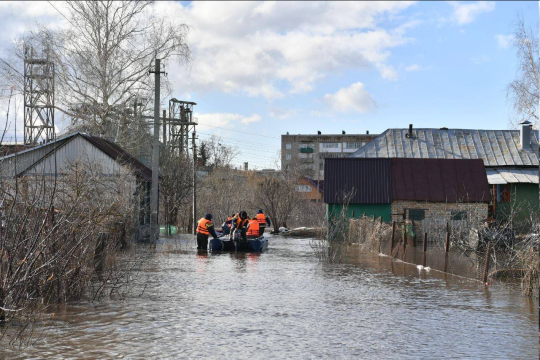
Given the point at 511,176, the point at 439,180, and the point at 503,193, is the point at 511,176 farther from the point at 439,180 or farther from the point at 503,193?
the point at 439,180

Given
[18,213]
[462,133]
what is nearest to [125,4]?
[462,133]

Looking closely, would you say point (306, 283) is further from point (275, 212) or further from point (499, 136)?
point (499, 136)

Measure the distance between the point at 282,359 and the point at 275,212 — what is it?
1605 inches

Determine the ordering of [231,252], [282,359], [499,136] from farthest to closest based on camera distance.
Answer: [499,136]
[231,252]
[282,359]

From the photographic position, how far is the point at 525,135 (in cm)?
4741

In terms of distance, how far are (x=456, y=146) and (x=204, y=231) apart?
84.5ft

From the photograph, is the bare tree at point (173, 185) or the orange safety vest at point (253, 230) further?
the bare tree at point (173, 185)

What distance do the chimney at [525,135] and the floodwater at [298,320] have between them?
100ft

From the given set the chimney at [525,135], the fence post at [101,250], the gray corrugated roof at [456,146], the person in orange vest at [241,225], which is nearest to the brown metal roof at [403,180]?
the gray corrugated roof at [456,146]

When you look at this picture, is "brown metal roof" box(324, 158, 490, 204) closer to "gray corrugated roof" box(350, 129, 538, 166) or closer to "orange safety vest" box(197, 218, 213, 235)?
"gray corrugated roof" box(350, 129, 538, 166)

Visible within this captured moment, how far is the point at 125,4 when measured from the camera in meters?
39.2

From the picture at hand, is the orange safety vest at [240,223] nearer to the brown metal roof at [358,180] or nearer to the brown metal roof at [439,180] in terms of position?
the brown metal roof at [358,180]

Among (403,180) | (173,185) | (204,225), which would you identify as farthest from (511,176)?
(204,225)

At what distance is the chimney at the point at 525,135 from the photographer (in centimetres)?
4725
